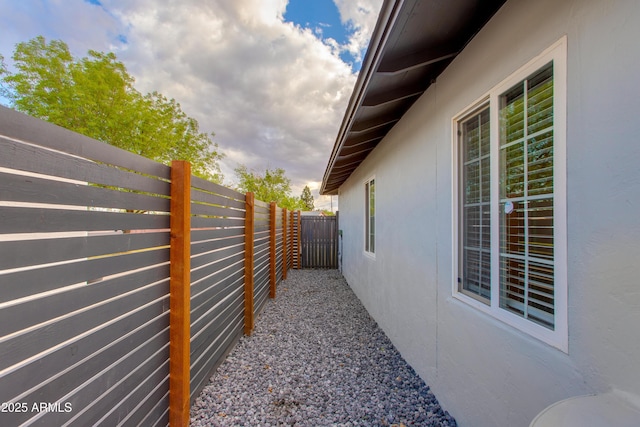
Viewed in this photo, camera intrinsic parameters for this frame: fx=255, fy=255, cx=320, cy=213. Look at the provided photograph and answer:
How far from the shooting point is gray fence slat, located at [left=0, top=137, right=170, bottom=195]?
36.0 inches

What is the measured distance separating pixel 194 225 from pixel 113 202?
2.80ft

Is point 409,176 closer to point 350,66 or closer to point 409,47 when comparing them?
point 409,47

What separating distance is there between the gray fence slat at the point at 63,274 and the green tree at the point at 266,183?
21121mm

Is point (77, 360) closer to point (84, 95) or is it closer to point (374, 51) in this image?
point (374, 51)

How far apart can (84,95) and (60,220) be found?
36.6 feet

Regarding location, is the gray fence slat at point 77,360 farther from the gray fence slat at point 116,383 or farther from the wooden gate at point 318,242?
the wooden gate at point 318,242

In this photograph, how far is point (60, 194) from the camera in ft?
3.53

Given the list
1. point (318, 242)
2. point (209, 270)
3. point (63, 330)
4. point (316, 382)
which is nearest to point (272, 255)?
point (209, 270)

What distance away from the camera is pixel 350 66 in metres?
6.25

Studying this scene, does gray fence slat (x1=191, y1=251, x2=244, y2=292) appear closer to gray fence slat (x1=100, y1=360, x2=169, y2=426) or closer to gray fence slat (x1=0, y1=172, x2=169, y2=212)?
gray fence slat (x1=100, y1=360, x2=169, y2=426)

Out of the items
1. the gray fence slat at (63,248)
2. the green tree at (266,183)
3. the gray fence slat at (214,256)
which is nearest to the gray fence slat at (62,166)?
the gray fence slat at (63,248)

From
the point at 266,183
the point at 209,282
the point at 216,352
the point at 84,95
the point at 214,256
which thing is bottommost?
the point at 216,352

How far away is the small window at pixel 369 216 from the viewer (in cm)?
494

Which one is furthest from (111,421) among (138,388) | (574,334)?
(574,334)
